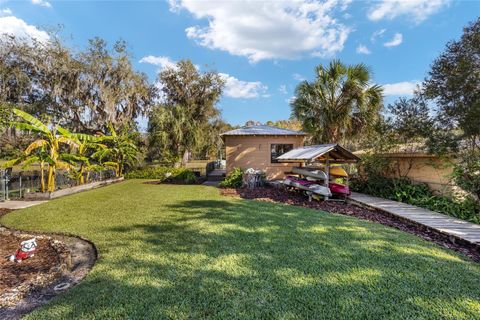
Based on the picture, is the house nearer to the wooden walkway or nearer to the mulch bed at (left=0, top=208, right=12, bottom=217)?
the wooden walkway

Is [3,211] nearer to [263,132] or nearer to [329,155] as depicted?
[329,155]

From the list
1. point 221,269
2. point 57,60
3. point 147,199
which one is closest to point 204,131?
point 57,60

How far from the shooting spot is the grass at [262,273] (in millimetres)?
2492

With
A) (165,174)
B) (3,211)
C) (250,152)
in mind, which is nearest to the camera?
(3,211)

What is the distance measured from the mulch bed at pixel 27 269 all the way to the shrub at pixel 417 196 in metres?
9.19

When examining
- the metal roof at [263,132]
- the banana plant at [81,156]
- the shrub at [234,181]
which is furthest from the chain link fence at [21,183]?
the metal roof at [263,132]

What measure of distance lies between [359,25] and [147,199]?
14933mm

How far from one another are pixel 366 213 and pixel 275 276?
532 cm

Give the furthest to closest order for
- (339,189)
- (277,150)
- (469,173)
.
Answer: (277,150), (339,189), (469,173)

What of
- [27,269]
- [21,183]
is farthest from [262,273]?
[21,183]

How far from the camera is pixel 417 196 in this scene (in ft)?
27.1

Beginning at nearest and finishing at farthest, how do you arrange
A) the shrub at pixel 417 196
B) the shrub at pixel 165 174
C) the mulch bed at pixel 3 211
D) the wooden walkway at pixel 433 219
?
the wooden walkway at pixel 433 219
the shrub at pixel 417 196
the mulch bed at pixel 3 211
the shrub at pixel 165 174

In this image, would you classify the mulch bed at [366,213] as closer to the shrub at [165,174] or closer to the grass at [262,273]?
the grass at [262,273]

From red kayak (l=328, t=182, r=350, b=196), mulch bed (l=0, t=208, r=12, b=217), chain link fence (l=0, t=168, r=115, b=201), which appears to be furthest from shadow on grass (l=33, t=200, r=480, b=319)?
chain link fence (l=0, t=168, r=115, b=201)
